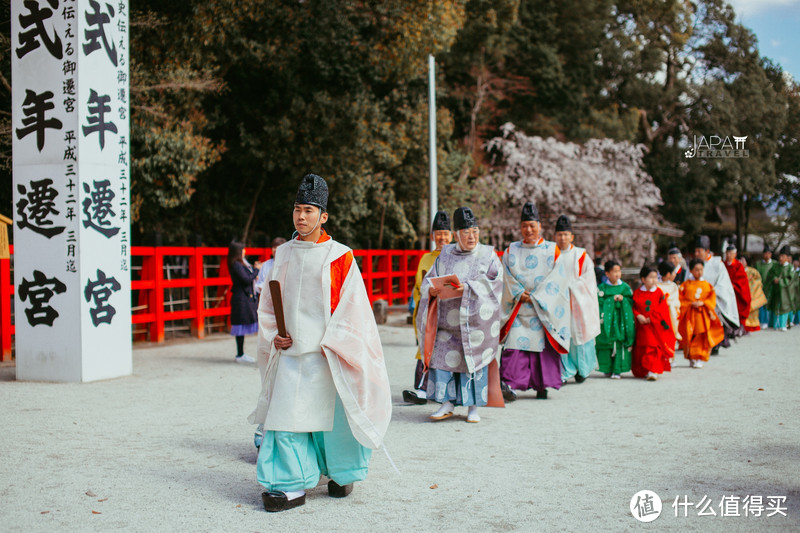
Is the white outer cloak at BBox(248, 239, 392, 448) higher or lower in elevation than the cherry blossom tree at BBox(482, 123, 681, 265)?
lower

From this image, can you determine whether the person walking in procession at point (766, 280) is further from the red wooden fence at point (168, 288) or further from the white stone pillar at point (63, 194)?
the white stone pillar at point (63, 194)

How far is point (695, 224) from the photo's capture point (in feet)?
111

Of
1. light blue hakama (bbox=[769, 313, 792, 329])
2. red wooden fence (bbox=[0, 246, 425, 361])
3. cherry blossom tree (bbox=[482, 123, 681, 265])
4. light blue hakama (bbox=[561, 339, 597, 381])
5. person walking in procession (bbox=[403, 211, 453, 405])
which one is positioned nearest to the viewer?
person walking in procession (bbox=[403, 211, 453, 405])

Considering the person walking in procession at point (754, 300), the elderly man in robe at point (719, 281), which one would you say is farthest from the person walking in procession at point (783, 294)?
the elderly man in robe at point (719, 281)

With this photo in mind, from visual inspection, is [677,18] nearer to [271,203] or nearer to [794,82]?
[794,82]

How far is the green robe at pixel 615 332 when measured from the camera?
985 cm

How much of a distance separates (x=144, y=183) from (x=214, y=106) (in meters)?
4.60

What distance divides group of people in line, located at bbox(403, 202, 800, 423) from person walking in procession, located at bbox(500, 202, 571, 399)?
1cm

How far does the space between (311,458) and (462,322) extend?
107 inches

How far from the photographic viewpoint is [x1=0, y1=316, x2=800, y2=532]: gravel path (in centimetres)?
418

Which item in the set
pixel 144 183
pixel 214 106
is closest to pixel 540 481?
pixel 144 183
